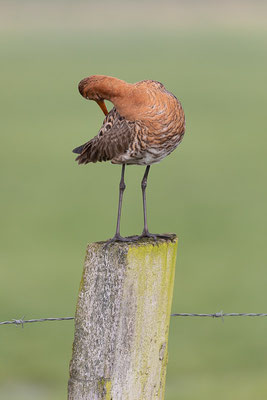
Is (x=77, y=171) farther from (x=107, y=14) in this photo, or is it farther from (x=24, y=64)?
(x=107, y=14)

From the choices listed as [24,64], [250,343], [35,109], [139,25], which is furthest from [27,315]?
[139,25]

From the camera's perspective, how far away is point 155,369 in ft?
14.3

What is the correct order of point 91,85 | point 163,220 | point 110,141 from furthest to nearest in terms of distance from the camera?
point 163,220 → point 110,141 → point 91,85

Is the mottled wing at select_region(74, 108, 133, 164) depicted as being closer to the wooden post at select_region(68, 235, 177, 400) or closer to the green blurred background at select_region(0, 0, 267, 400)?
the wooden post at select_region(68, 235, 177, 400)

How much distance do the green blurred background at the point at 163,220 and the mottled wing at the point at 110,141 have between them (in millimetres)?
3432

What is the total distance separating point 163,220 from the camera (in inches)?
544

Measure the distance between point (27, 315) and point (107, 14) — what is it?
61.3 m

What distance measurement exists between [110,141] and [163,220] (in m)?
8.71

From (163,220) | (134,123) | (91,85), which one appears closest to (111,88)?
(91,85)

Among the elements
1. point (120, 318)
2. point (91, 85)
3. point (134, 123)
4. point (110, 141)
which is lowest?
point (120, 318)

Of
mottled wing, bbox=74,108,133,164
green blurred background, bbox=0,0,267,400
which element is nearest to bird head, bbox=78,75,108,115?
mottled wing, bbox=74,108,133,164

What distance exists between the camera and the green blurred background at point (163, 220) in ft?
29.0

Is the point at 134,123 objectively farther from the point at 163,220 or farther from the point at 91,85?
the point at 163,220

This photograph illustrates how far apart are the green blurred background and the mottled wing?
3.43 meters
